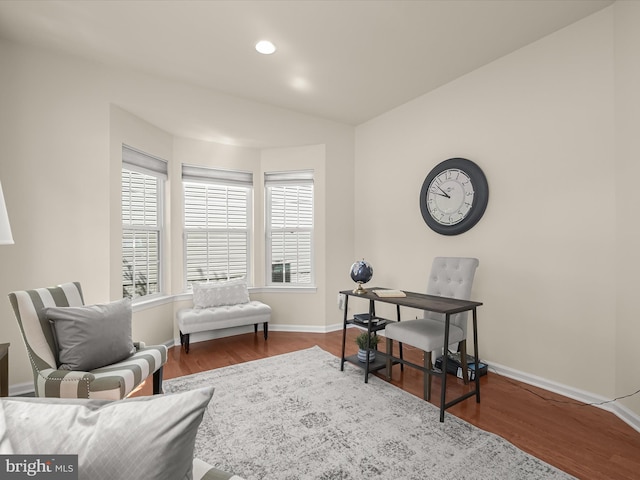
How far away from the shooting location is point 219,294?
4008 mm

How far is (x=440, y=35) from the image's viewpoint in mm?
2668

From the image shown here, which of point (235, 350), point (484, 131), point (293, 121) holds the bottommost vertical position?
point (235, 350)

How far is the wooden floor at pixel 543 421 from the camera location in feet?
5.89

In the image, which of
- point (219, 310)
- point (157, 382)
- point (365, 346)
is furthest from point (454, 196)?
point (157, 382)

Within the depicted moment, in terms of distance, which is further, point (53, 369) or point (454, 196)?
point (454, 196)

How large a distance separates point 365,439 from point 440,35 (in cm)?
308

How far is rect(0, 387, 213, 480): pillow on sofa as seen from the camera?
0.62 meters

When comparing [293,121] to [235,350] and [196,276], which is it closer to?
[196,276]

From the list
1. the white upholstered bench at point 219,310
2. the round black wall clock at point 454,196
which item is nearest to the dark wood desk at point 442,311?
the round black wall clock at point 454,196

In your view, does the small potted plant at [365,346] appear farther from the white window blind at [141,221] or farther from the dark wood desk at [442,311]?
the white window blind at [141,221]

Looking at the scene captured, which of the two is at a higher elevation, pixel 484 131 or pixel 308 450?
pixel 484 131

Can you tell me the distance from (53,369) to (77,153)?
6.44ft

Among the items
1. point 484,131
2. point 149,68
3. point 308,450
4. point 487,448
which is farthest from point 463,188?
point 149,68

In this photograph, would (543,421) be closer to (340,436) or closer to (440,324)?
(440,324)
